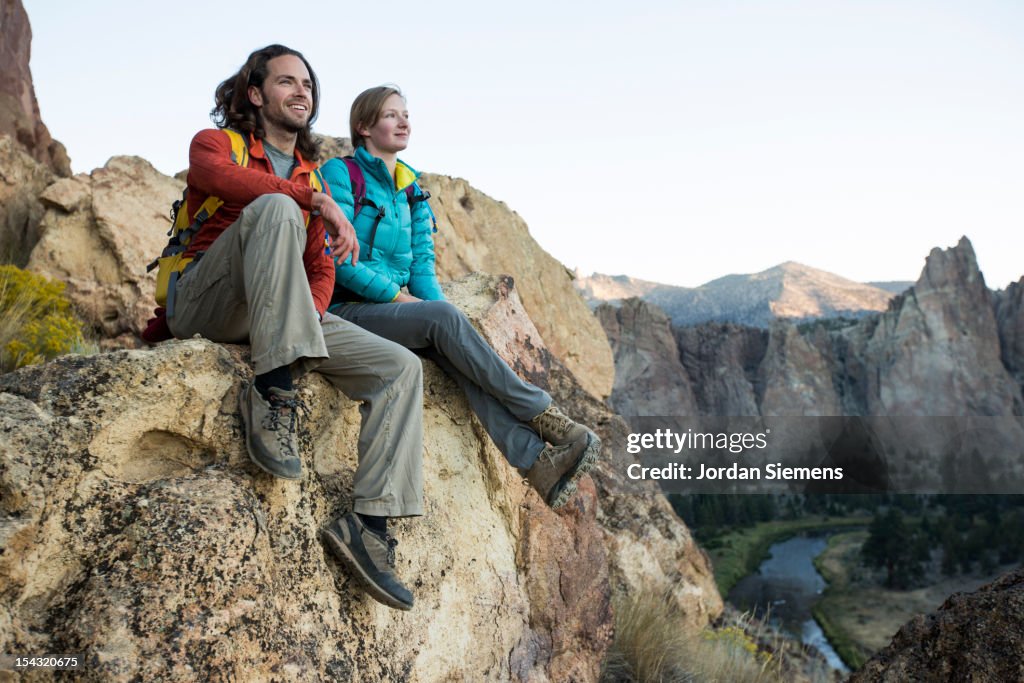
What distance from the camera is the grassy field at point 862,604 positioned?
3369 centimetres

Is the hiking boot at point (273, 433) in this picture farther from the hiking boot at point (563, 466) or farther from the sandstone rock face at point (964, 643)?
the sandstone rock face at point (964, 643)

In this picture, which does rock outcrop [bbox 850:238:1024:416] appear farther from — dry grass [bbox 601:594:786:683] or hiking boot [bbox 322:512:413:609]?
hiking boot [bbox 322:512:413:609]

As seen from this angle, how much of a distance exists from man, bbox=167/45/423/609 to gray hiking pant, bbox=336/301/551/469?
16.4 inches

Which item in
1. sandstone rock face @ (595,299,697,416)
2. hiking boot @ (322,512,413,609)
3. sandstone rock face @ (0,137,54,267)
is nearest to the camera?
hiking boot @ (322,512,413,609)

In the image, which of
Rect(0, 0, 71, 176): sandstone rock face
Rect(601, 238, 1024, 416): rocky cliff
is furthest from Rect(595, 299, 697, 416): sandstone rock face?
Rect(0, 0, 71, 176): sandstone rock face

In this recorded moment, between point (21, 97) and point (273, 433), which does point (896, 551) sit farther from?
point (273, 433)

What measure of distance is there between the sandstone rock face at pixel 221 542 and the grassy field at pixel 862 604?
3027 centimetres

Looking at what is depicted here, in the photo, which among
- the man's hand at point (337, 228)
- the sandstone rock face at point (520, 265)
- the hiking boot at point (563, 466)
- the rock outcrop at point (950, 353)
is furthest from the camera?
the rock outcrop at point (950, 353)

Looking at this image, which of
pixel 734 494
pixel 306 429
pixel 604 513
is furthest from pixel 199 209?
pixel 734 494

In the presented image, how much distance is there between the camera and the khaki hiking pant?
10.0ft

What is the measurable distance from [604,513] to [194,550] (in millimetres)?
5750

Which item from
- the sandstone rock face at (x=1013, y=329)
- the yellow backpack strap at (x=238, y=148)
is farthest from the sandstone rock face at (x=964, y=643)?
the sandstone rock face at (x=1013, y=329)

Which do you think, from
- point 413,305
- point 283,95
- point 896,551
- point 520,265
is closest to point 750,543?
point 896,551

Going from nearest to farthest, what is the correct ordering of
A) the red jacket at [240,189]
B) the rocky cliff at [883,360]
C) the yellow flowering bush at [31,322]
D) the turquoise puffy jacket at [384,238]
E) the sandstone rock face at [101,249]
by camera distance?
the red jacket at [240,189] < the turquoise puffy jacket at [384,238] < the yellow flowering bush at [31,322] < the sandstone rock face at [101,249] < the rocky cliff at [883,360]
